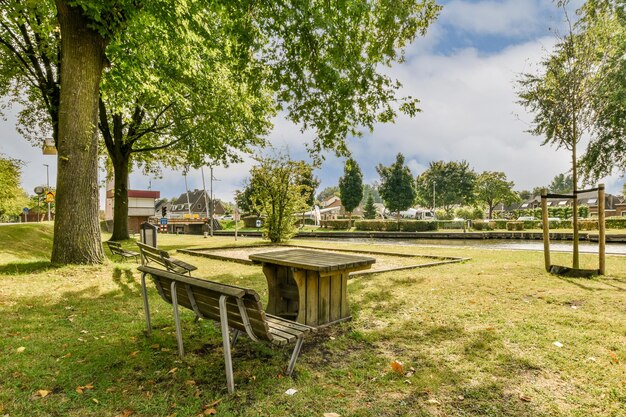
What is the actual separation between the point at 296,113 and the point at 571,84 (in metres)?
6.80

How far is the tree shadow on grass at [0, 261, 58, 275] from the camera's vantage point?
750cm

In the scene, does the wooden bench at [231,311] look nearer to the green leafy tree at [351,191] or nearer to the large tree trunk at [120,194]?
the large tree trunk at [120,194]

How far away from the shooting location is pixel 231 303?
2.97 meters

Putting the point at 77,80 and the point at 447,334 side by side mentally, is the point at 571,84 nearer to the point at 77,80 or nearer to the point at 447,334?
the point at 447,334

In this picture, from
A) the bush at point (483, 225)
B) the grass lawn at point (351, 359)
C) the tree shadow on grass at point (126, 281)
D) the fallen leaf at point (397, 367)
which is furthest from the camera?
the bush at point (483, 225)

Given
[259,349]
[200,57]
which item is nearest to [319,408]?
[259,349]

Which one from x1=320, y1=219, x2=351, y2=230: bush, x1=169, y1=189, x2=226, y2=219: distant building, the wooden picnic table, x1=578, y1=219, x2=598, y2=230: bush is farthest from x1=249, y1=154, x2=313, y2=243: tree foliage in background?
x1=169, y1=189, x2=226, y2=219: distant building

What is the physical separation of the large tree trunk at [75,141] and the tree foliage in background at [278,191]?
36.7ft

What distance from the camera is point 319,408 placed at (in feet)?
9.12

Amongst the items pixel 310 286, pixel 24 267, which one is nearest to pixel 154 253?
pixel 24 267

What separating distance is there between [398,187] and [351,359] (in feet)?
175

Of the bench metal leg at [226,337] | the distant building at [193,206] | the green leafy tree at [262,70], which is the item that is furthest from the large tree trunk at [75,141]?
the distant building at [193,206]

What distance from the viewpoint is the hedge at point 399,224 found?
4012 cm

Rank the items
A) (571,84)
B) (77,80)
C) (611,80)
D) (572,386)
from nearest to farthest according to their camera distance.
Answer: (572,386), (77,80), (571,84), (611,80)
